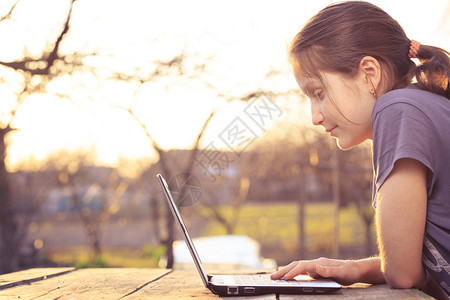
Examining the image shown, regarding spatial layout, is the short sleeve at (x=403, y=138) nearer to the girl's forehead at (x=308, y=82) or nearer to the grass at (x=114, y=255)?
the girl's forehead at (x=308, y=82)

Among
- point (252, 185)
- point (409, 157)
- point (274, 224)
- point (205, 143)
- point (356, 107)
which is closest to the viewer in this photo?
point (409, 157)

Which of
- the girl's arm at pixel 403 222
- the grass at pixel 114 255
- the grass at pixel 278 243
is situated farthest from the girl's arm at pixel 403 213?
the grass at pixel 114 255

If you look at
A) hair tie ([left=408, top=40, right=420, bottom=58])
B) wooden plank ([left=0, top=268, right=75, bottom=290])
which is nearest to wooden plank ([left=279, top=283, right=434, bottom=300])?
hair tie ([left=408, top=40, right=420, bottom=58])

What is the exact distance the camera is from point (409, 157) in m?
1.14

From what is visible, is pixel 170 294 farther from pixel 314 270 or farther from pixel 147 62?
pixel 147 62

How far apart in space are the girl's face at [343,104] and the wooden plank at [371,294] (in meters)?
0.39

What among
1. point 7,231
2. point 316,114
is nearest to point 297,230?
point 7,231

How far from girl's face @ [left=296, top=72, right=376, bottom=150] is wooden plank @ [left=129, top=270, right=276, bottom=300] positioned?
20.3 inches

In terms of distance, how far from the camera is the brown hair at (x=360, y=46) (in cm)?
141

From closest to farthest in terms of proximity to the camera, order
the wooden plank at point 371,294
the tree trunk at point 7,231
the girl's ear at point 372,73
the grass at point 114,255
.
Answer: the wooden plank at point 371,294, the girl's ear at point 372,73, the tree trunk at point 7,231, the grass at point 114,255

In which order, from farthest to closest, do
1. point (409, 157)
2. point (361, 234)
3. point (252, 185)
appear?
1. point (361, 234)
2. point (252, 185)
3. point (409, 157)

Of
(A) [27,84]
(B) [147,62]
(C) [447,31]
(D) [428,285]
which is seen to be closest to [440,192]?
(D) [428,285]

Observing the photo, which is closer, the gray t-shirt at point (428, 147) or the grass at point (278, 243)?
the gray t-shirt at point (428, 147)

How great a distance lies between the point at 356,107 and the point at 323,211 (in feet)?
73.4
